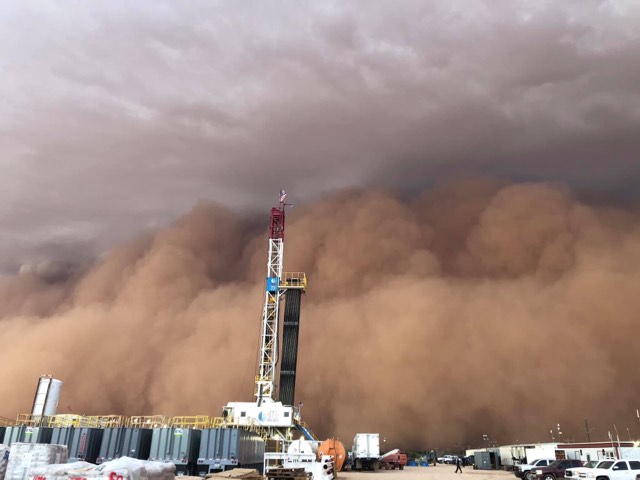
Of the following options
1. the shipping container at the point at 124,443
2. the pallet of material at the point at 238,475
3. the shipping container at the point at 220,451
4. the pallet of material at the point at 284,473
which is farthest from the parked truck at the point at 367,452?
the pallet of material at the point at 238,475

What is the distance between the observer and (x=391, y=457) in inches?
1473

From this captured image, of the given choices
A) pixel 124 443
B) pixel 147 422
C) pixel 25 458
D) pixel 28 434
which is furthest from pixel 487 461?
pixel 25 458

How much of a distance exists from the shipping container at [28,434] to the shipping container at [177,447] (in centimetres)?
559

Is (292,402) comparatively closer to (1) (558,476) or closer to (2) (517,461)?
(2) (517,461)

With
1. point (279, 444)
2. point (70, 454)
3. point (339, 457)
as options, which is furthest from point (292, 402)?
point (70, 454)

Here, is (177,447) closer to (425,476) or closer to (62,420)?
(62,420)

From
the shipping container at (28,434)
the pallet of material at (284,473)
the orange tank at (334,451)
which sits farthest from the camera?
the orange tank at (334,451)

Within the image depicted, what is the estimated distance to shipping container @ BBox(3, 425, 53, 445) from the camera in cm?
2155

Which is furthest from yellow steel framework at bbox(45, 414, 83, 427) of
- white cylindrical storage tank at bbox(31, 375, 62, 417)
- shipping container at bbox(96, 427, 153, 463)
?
shipping container at bbox(96, 427, 153, 463)

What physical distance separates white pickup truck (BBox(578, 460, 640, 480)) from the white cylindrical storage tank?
2735 cm

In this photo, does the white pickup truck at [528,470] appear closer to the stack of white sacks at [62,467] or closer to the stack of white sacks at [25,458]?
the stack of white sacks at [62,467]

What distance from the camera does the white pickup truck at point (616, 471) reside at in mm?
15352

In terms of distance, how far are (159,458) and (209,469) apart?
7.64ft

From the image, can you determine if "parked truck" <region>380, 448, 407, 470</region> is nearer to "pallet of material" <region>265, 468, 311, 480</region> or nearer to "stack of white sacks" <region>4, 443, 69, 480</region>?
"pallet of material" <region>265, 468, 311, 480</region>
